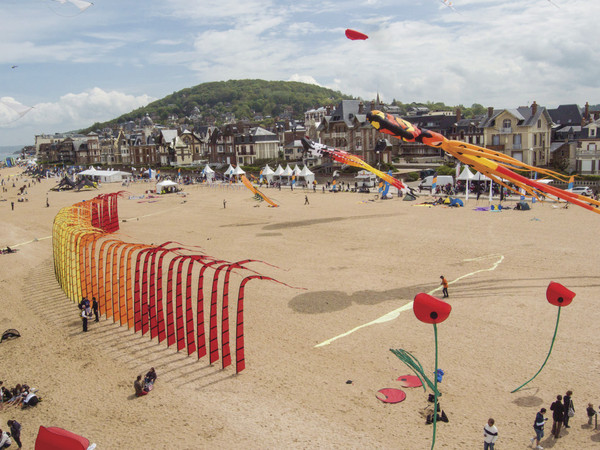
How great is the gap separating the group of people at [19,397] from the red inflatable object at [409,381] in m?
10.4

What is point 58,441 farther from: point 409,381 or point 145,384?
point 409,381

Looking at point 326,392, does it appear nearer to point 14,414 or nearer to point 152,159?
point 14,414

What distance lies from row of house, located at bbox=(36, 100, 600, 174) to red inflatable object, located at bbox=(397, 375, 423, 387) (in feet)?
128

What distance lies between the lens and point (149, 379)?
13.3m

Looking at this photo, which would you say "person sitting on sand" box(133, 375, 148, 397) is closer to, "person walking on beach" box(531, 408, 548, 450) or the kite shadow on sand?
the kite shadow on sand

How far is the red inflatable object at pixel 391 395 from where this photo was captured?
39.8ft

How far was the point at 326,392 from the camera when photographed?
12625 mm

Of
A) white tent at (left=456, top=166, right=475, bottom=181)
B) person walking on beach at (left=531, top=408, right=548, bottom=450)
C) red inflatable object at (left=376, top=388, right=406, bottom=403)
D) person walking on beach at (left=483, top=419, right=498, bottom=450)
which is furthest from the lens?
white tent at (left=456, top=166, right=475, bottom=181)

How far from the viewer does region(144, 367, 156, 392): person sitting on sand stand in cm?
1313

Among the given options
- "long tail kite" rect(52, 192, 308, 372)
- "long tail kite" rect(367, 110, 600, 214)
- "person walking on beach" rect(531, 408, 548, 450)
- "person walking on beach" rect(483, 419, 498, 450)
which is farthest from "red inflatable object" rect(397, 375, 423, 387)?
"long tail kite" rect(367, 110, 600, 214)

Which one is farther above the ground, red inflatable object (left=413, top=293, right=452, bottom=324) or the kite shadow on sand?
red inflatable object (left=413, top=293, right=452, bottom=324)

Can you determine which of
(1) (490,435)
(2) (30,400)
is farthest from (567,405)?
(2) (30,400)

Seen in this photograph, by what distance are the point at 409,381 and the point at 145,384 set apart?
7.54m

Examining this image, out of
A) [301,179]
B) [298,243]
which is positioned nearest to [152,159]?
[301,179]
